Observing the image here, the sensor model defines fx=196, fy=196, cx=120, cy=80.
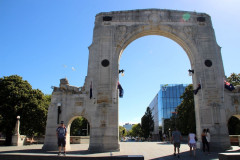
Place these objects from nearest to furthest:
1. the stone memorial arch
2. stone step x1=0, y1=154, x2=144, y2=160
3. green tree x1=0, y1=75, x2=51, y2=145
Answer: stone step x1=0, y1=154, x2=144, y2=160, the stone memorial arch, green tree x1=0, y1=75, x2=51, y2=145

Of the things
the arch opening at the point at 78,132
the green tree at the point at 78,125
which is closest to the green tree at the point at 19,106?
the arch opening at the point at 78,132

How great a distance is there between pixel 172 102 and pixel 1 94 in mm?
50114

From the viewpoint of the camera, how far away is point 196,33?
17.8 meters

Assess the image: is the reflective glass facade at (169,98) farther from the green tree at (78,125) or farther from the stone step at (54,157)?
the stone step at (54,157)

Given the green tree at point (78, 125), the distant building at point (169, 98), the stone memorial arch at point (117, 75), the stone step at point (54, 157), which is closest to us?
the stone step at point (54, 157)

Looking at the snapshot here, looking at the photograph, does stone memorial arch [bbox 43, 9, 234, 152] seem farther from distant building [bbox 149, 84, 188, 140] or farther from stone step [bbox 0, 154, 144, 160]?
distant building [bbox 149, 84, 188, 140]

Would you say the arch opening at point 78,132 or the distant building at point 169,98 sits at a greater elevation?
the distant building at point 169,98

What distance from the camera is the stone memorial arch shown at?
15.3m

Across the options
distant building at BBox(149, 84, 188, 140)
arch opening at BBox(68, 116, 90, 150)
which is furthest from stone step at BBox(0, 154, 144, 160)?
distant building at BBox(149, 84, 188, 140)

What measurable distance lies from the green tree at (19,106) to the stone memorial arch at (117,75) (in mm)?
13122

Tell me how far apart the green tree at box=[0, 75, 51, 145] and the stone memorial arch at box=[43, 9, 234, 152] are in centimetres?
1312

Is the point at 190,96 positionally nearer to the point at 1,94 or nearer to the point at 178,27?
the point at 178,27

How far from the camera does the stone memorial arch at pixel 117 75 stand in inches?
604

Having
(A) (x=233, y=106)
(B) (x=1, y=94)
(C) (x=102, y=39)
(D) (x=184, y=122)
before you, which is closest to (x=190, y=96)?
(D) (x=184, y=122)
